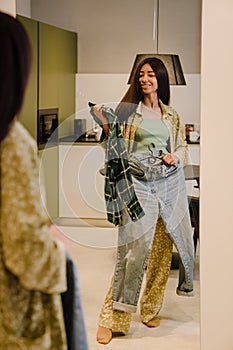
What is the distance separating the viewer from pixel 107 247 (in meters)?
3.55

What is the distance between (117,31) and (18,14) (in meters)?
0.47

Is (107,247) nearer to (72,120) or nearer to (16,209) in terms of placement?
(72,120)

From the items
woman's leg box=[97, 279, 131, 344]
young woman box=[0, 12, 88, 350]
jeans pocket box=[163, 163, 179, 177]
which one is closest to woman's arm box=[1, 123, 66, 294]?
young woman box=[0, 12, 88, 350]

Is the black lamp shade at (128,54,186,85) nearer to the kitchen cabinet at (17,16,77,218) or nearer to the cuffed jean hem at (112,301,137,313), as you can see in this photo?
the kitchen cabinet at (17,16,77,218)

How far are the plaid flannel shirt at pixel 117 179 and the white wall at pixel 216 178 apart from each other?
0.33m

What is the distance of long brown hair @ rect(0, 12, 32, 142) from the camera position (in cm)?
188

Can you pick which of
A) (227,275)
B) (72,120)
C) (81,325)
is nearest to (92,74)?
(72,120)

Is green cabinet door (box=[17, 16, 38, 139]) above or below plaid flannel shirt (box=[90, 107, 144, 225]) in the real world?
above

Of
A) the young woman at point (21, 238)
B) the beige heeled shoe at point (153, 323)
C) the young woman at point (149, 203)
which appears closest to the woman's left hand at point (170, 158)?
the young woman at point (149, 203)

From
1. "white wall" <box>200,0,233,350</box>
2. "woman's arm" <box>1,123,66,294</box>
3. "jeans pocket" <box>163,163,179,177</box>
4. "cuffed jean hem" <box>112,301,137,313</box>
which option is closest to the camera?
"woman's arm" <box>1,123,66,294</box>

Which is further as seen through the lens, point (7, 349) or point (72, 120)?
point (72, 120)

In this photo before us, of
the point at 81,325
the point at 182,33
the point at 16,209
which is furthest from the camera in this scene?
the point at 182,33

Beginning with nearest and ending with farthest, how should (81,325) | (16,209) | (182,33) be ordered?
(16,209), (81,325), (182,33)

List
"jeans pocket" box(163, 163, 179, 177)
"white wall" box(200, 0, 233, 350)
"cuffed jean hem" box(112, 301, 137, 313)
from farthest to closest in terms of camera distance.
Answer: "cuffed jean hem" box(112, 301, 137, 313)
"jeans pocket" box(163, 163, 179, 177)
"white wall" box(200, 0, 233, 350)
